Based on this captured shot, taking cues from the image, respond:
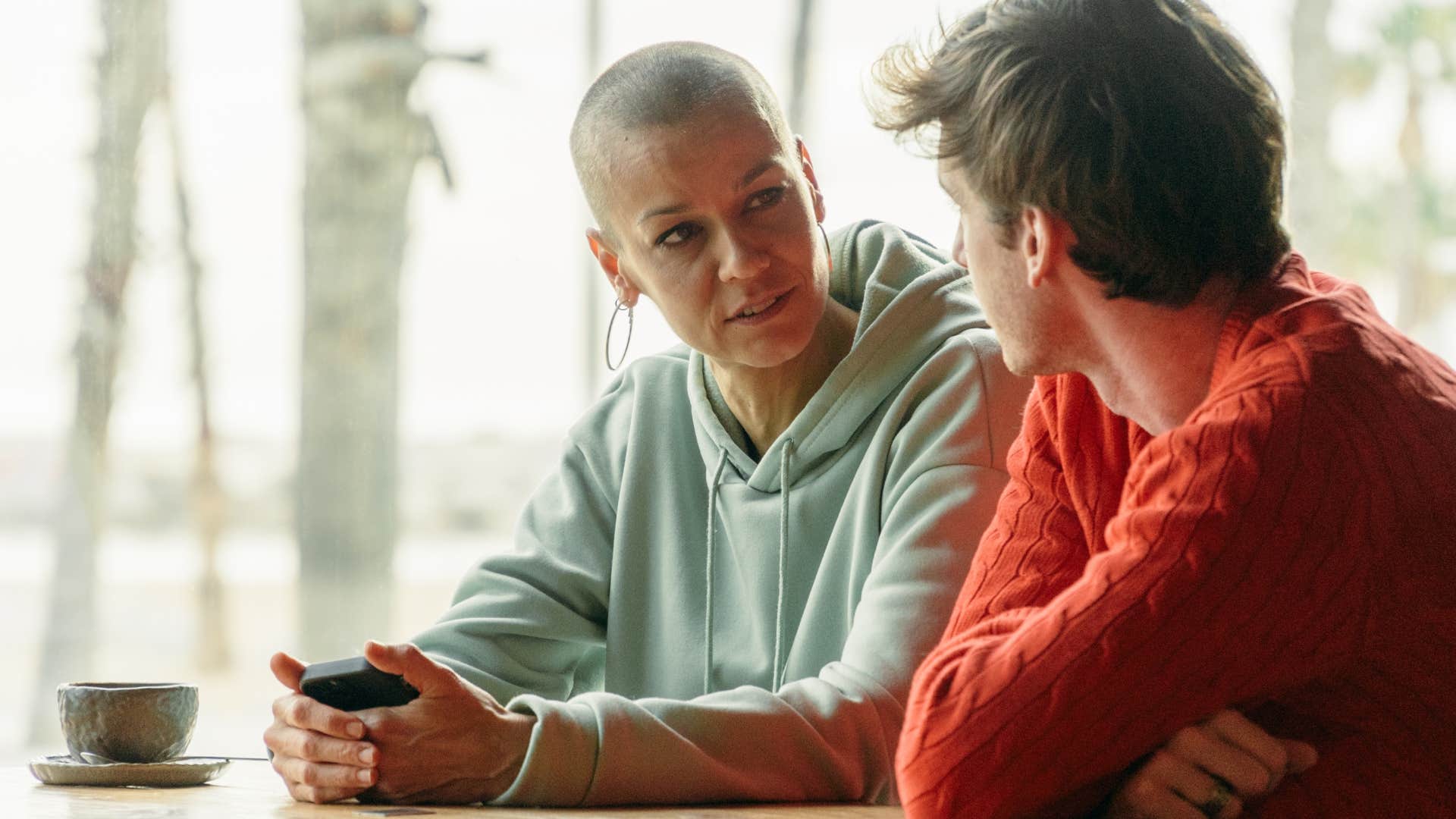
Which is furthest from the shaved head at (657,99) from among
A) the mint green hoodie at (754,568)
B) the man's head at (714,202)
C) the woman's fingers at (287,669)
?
the woman's fingers at (287,669)

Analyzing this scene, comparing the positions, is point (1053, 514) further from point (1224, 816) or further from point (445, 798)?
point (445, 798)

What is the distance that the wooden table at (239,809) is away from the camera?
120 cm

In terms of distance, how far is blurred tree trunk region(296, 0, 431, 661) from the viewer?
3531mm

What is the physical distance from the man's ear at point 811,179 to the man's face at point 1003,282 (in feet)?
1.92

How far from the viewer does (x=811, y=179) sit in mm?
1755

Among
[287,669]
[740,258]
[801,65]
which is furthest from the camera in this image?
[801,65]

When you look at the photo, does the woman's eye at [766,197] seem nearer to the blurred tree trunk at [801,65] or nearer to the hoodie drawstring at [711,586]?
the hoodie drawstring at [711,586]

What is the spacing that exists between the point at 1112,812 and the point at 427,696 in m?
0.55

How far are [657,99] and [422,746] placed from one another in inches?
27.4

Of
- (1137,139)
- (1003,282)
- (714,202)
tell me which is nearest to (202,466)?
(714,202)

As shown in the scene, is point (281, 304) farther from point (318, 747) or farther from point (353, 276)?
point (318, 747)

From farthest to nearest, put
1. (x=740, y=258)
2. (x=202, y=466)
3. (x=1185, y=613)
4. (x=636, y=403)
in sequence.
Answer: (x=202, y=466), (x=636, y=403), (x=740, y=258), (x=1185, y=613)

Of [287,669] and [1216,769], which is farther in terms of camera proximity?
[287,669]

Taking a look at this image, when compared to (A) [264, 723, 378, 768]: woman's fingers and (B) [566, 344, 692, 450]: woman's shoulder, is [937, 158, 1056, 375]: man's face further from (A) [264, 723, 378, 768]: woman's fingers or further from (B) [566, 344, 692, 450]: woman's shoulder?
(B) [566, 344, 692, 450]: woman's shoulder
